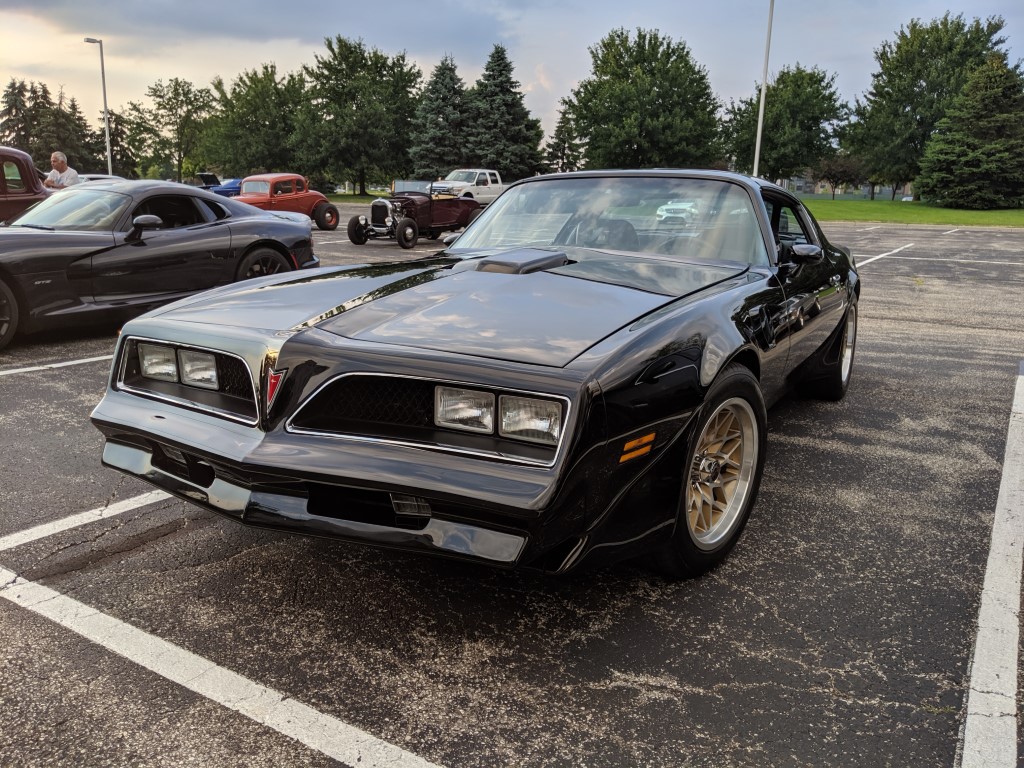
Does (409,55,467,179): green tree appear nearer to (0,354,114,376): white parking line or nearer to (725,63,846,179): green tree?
(725,63,846,179): green tree

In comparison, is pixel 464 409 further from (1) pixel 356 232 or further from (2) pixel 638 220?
(1) pixel 356 232

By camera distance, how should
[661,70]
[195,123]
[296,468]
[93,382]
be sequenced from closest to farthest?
1. [296,468]
2. [93,382]
3. [661,70]
4. [195,123]

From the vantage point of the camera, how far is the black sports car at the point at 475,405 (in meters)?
1.98

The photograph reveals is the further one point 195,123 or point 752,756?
point 195,123

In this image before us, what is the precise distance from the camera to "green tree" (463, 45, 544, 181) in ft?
141

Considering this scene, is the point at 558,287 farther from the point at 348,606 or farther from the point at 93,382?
the point at 93,382

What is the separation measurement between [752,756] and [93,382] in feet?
16.1

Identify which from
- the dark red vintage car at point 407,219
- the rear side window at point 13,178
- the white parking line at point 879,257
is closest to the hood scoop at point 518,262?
the rear side window at point 13,178

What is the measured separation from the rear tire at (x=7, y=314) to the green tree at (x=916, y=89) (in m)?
58.7

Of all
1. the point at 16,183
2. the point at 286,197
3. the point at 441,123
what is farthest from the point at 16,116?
the point at 16,183

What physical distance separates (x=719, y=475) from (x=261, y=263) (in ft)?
19.7

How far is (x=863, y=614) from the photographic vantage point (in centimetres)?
244

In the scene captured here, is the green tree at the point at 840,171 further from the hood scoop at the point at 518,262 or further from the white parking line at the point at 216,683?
the white parking line at the point at 216,683

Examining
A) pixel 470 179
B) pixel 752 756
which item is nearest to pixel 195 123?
pixel 470 179
